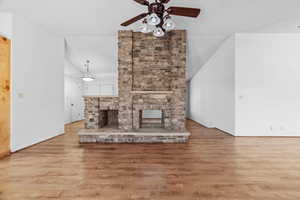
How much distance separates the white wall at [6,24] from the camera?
126 inches

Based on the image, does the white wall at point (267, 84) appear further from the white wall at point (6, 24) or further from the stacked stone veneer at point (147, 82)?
the white wall at point (6, 24)

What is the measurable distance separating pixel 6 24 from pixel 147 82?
3244mm

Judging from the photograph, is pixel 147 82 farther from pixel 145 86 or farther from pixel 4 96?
pixel 4 96

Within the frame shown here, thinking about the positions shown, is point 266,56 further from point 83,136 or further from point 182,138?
point 83,136

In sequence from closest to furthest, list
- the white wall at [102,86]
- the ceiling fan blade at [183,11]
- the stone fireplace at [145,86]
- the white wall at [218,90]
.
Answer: the ceiling fan blade at [183,11] < the stone fireplace at [145,86] < the white wall at [218,90] < the white wall at [102,86]

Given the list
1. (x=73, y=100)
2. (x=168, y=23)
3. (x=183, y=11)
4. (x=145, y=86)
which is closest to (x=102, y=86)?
(x=73, y=100)

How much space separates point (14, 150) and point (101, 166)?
205 centimetres

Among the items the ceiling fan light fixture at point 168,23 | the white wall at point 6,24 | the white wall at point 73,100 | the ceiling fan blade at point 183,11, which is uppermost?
the white wall at point 6,24

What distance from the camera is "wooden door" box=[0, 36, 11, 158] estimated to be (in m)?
2.93

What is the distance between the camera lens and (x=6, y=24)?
127 inches

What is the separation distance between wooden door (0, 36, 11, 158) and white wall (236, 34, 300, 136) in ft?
17.6

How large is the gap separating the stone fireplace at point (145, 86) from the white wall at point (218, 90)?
157 cm

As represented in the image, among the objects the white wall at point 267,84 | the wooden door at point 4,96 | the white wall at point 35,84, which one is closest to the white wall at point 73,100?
the white wall at point 35,84

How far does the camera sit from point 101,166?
2.53 metres
